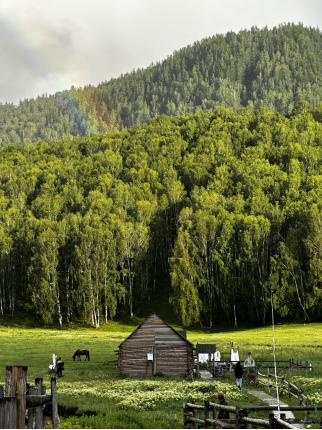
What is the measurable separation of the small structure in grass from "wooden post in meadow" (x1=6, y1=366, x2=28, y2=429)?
4324 centimetres

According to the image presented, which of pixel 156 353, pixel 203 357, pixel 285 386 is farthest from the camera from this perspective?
pixel 203 357

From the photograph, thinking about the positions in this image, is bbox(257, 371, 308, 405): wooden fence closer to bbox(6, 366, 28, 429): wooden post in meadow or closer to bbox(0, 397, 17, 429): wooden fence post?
bbox(6, 366, 28, 429): wooden post in meadow

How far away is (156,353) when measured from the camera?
53.5m

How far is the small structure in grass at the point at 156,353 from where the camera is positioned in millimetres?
52781

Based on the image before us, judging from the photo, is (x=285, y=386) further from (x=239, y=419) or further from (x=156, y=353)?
(x=239, y=419)

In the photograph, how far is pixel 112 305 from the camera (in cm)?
12094

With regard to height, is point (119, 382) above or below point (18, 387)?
below

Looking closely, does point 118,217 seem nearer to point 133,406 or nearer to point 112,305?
point 112,305

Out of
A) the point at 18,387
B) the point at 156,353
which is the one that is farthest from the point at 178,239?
the point at 18,387

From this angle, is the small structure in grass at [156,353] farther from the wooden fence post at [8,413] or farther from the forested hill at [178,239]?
the forested hill at [178,239]

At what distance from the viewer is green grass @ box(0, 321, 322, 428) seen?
2875 centimetres

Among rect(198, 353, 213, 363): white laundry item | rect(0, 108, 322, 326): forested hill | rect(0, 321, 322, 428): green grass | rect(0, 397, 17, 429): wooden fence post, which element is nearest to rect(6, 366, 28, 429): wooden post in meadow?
rect(0, 397, 17, 429): wooden fence post

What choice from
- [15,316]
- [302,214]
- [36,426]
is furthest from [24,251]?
[36,426]

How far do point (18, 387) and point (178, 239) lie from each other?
115901 millimetres
